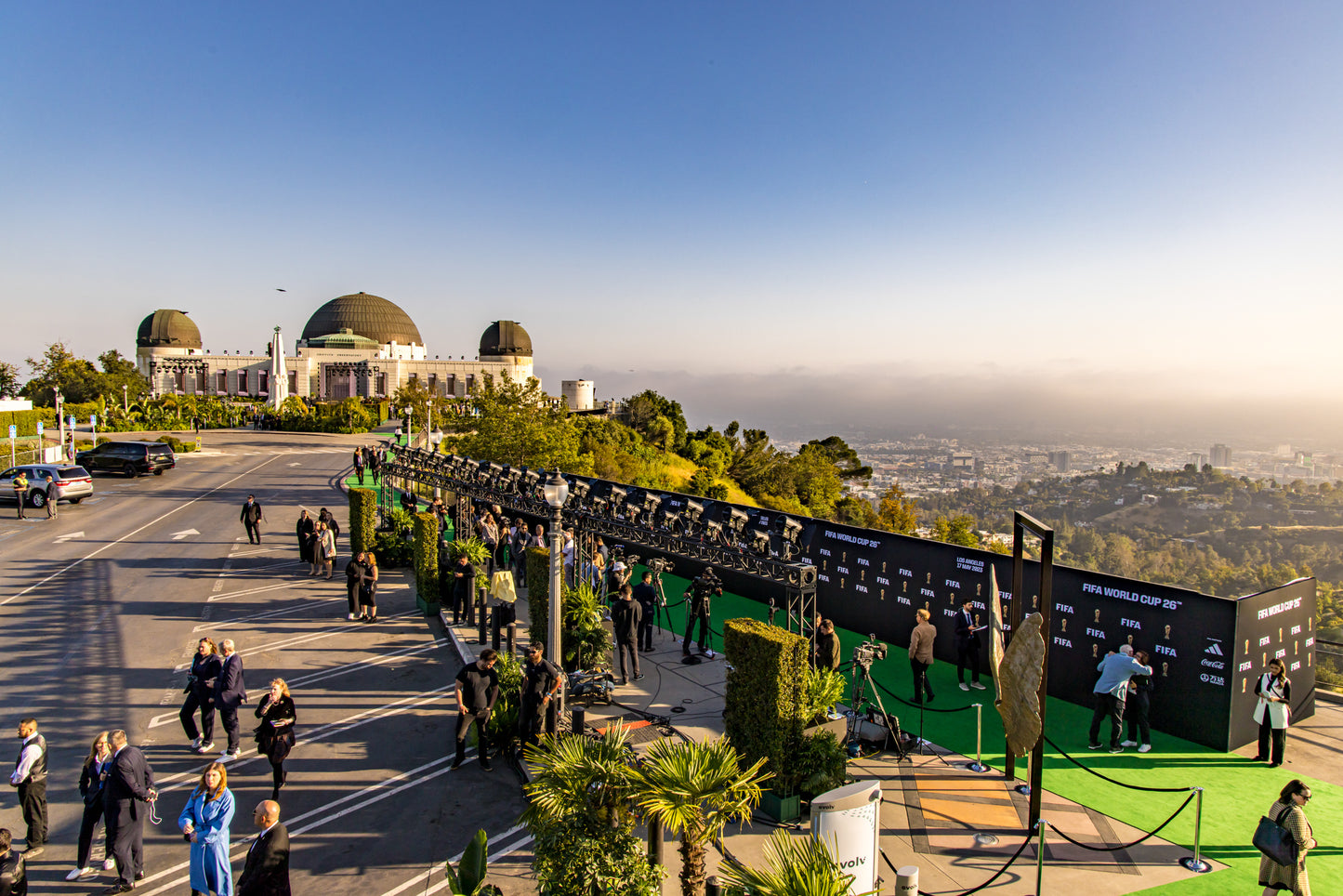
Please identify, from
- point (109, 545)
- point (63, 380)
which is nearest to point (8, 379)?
point (63, 380)

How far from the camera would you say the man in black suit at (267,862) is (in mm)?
5711

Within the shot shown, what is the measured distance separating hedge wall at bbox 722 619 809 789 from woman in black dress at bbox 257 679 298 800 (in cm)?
522

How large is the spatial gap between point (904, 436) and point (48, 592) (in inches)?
7609

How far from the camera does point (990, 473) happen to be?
120 meters

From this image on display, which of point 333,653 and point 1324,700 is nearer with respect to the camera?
point 1324,700

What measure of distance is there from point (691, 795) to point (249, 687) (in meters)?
9.53

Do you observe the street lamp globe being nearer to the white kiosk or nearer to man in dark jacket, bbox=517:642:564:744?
man in dark jacket, bbox=517:642:564:744

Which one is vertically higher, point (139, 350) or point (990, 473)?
point (139, 350)

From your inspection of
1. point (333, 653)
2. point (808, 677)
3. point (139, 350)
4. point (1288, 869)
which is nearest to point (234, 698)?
point (333, 653)

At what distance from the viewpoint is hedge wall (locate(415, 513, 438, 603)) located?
642 inches

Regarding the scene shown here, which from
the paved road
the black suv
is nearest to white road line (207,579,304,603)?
the paved road

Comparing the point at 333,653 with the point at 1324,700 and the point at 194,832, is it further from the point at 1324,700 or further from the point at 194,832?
the point at 1324,700

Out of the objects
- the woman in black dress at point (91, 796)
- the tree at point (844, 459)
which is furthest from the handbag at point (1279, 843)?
the tree at point (844, 459)

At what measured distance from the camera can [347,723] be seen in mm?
10891
